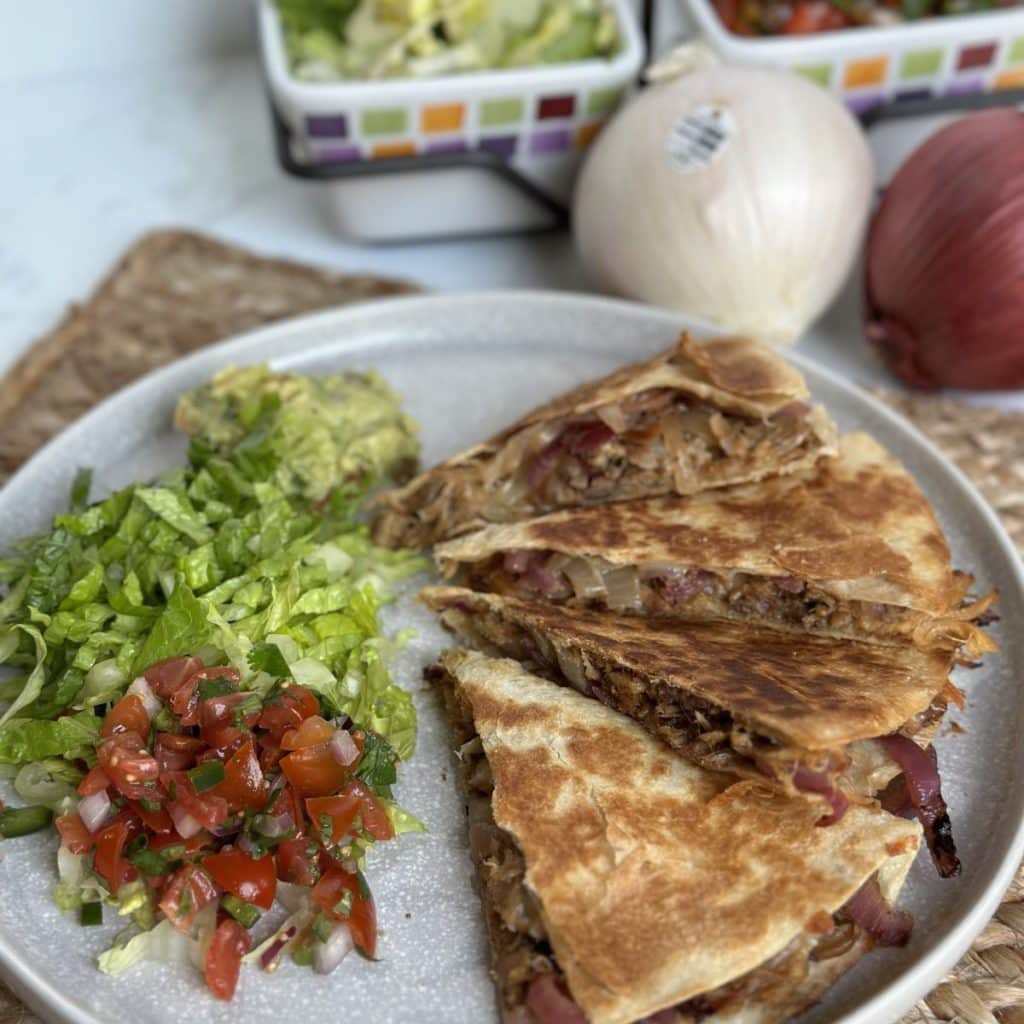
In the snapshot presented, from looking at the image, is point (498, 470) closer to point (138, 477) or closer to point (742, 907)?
point (138, 477)

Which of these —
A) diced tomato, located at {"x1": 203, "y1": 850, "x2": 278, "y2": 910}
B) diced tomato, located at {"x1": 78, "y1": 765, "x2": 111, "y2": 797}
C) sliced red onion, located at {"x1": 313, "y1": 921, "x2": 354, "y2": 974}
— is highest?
diced tomato, located at {"x1": 78, "y1": 765, "x2": 111, "y2": 797}

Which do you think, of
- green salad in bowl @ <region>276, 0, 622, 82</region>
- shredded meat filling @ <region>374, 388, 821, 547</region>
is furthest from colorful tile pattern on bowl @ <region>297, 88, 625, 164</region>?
shredded meat filling @ <region>374, 388, 821, 547</region>

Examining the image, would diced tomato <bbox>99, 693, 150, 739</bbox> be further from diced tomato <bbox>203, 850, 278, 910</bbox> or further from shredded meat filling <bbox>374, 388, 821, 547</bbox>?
shredded meat filling <bbox>374, 388, 821, 547</bbox>

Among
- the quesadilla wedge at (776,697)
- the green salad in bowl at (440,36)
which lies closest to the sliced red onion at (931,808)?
the quesadilla wedge at (776,697)

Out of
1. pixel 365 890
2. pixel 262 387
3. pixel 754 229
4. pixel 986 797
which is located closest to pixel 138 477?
pixel 262 387

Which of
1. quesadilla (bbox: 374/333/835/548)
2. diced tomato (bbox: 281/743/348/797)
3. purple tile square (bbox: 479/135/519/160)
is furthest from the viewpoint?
purple tile square (bbox: 479/135/519/160)

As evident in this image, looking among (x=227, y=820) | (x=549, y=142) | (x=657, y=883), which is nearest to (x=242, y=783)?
(x=227, y=820)
